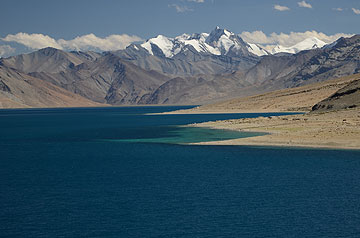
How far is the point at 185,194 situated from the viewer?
51.5 metres

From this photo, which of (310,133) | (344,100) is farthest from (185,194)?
(344,100)

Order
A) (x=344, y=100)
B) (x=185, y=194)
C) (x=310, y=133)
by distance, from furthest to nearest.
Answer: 1. (x=344, y=100)
2. (x=310, y=133)
3. (x=185, y=194)

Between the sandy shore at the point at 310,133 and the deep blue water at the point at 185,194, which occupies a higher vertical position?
the deep blue water at the point at 185,194

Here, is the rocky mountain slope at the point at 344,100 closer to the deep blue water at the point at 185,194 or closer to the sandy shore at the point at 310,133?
the sandy shore at the point at 310,133

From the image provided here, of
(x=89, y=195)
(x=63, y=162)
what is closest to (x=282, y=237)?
(x=89, y=195)

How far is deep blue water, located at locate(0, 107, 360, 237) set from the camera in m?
40.5

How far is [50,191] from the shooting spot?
53.8 m

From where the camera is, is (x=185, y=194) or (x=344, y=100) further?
(x=344, y=100)

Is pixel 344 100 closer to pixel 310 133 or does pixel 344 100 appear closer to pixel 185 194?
pixel 310 133

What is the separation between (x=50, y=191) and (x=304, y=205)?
24.8 meters

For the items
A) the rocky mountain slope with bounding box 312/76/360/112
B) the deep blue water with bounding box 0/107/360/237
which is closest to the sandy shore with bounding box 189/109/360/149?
the deep blue water with bounding box 0/107/360/237

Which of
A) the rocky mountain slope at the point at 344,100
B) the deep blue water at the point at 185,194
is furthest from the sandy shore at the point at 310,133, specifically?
the rocky mountain slope at the point at 344,100

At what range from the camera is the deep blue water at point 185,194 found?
4053 centimetres

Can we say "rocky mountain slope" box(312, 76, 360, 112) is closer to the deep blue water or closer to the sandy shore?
the sandy shore
